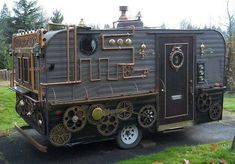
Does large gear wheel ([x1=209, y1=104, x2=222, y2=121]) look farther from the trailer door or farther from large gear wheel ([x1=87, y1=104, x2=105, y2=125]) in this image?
large gear wheel ([x1=87, y1=104, x2=105, y2=125])

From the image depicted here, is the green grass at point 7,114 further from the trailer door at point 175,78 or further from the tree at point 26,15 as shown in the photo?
the tree at point 26,15

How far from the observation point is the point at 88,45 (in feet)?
23.9

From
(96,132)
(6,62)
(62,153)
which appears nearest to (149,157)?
(96,132)

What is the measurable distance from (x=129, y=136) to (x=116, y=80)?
131cm

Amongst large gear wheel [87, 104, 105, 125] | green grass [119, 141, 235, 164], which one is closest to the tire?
large gear wheel [87, 104, 105, 125]

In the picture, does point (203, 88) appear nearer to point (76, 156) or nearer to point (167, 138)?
point (167, 138)

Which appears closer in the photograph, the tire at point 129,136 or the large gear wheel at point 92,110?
the large gear wheel at point 92,110

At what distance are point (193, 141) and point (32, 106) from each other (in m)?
3.63

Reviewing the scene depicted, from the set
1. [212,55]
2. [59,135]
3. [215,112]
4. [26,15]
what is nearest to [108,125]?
[59,135]

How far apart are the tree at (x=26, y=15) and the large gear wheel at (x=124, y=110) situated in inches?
837

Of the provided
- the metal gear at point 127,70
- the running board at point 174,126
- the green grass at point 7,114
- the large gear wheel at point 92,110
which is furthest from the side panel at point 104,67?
the green grass at point 7,114

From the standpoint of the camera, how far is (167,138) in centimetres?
891

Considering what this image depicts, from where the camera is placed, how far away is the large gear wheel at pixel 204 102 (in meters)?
8.89

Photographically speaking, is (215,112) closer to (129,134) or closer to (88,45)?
(129,134)
